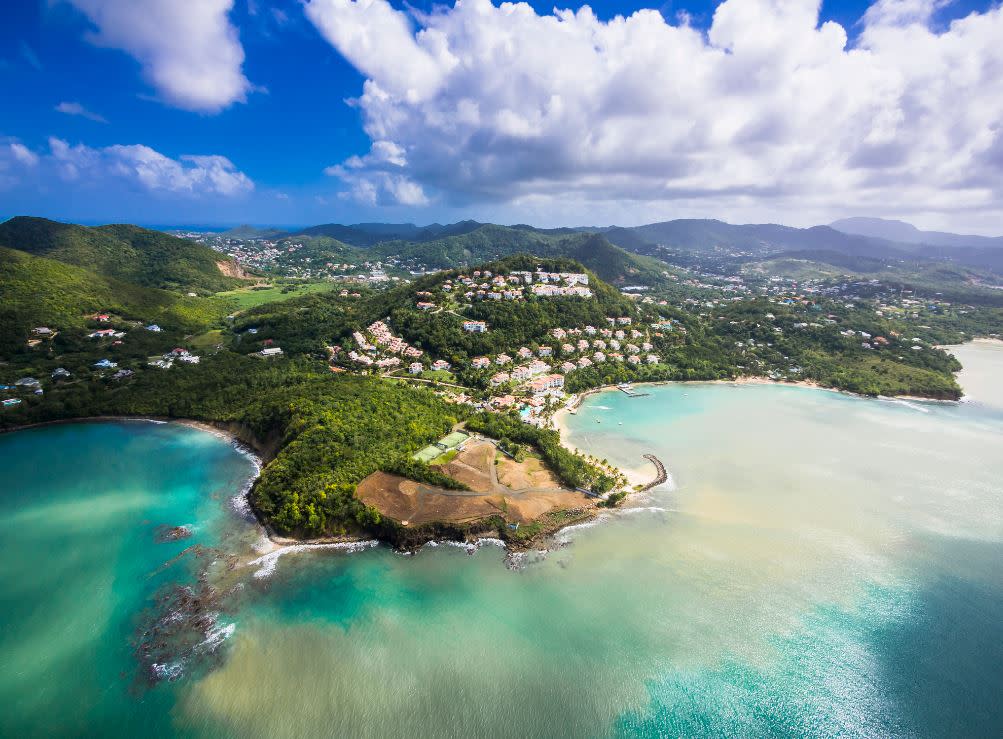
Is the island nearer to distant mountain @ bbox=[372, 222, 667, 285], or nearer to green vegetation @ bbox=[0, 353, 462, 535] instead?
green vegetation @ bbox=[0, 353, 462, 535]

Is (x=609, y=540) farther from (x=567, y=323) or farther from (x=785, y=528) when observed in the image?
(x=567, y=323)

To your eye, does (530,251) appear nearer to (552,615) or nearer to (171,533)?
(171,533)

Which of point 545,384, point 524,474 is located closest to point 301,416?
point 524,474

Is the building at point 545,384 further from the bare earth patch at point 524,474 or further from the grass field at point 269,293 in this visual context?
the grass field at point 269,293

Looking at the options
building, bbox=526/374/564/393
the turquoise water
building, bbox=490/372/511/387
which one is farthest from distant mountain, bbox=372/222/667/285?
the turquoise water

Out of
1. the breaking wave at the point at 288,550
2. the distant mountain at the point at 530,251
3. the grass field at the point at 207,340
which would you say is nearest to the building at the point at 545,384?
the breaking wave at the point at 288,550

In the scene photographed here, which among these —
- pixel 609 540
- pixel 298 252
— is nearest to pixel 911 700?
pixel 609 540
